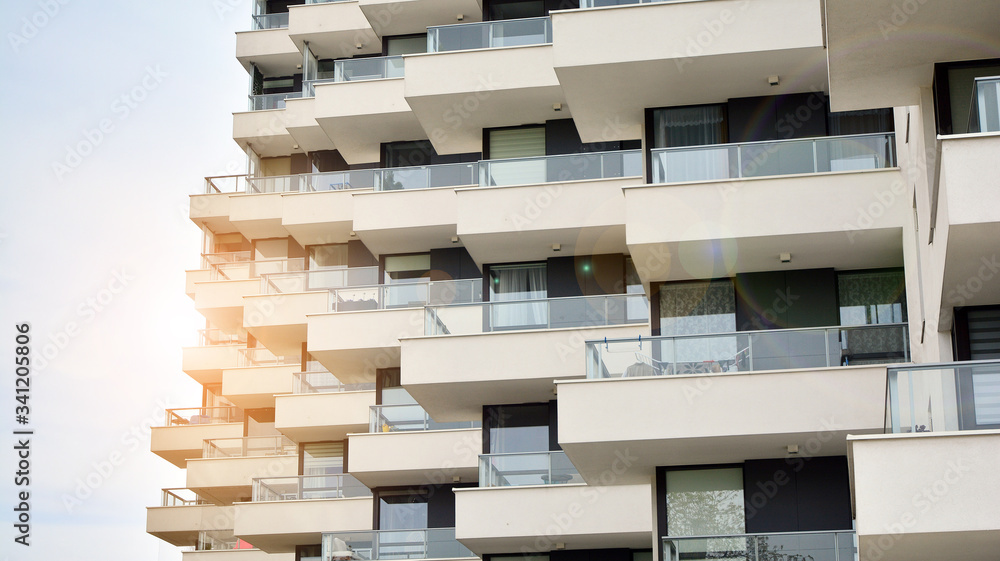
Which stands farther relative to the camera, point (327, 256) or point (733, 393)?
point (327, 256)

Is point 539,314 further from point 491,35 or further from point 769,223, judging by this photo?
point 491,35

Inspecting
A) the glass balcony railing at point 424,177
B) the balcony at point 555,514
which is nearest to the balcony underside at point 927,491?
the balcony at point 555,514

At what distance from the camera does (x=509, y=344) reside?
2770cm

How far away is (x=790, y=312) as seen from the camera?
23.8 meters

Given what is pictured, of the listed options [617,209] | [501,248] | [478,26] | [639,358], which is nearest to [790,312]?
[639,358]

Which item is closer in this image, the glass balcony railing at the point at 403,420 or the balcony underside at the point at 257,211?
the glass balcony railing at the point at 403,420

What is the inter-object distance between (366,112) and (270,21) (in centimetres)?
1285

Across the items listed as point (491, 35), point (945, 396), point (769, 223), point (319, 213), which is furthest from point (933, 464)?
point (319, 213)

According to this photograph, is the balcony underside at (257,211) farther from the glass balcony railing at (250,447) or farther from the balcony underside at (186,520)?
the balcony underside at (186,520)

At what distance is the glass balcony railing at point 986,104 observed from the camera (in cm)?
1456

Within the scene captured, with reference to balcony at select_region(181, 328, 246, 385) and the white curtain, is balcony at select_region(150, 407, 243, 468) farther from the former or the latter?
the white curtain

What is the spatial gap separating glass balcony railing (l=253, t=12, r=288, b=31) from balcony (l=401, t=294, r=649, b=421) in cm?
2038

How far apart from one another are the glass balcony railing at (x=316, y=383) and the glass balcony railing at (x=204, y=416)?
Answer: 880 centimetres

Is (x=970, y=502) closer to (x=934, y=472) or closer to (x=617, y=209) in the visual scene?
(x=934, y=472)
